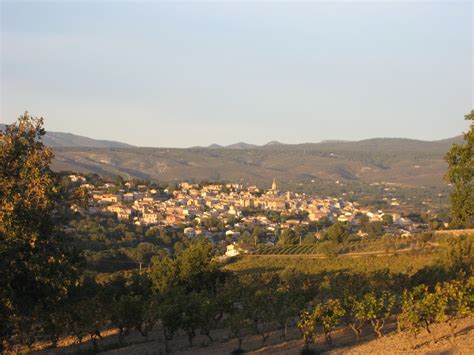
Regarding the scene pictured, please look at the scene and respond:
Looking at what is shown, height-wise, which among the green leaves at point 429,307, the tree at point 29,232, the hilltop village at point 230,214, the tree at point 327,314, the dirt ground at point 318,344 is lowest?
the hilltop village at point 230,214

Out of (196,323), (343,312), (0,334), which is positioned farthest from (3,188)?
(343,312)

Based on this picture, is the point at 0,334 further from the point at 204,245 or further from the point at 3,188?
the point at 204,245

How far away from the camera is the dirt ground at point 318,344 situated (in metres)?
15.0

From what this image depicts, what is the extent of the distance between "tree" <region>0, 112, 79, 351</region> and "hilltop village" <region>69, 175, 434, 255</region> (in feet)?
134

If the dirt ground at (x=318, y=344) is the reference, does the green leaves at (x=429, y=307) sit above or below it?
above

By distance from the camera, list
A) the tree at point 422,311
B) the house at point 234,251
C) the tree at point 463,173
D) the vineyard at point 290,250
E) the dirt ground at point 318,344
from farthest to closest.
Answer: the house at point 234,251 → the vineyard at point 290,250 → the tree at point 463,173 → the tree at point 422,311 → the dirt ground at point 318,344

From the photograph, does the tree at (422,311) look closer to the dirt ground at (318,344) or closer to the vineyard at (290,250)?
the dirt ground at (318,344)

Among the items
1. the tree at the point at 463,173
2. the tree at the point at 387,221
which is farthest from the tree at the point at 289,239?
the tree at the point at 463,173

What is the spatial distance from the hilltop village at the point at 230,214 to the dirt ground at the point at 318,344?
126 feet

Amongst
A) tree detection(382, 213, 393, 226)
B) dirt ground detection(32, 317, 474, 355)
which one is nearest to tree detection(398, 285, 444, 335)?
dirt ground detection(32, 317, 474, 355)

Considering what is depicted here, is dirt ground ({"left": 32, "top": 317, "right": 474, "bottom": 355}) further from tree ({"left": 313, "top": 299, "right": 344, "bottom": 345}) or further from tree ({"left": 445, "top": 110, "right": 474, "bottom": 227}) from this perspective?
tree ({"left": 445, "top": 110, "right": 474, "bottom": 227})

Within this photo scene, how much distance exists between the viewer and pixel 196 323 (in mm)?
18000

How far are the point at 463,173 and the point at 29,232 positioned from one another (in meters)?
12.5

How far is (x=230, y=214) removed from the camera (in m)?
95.2
